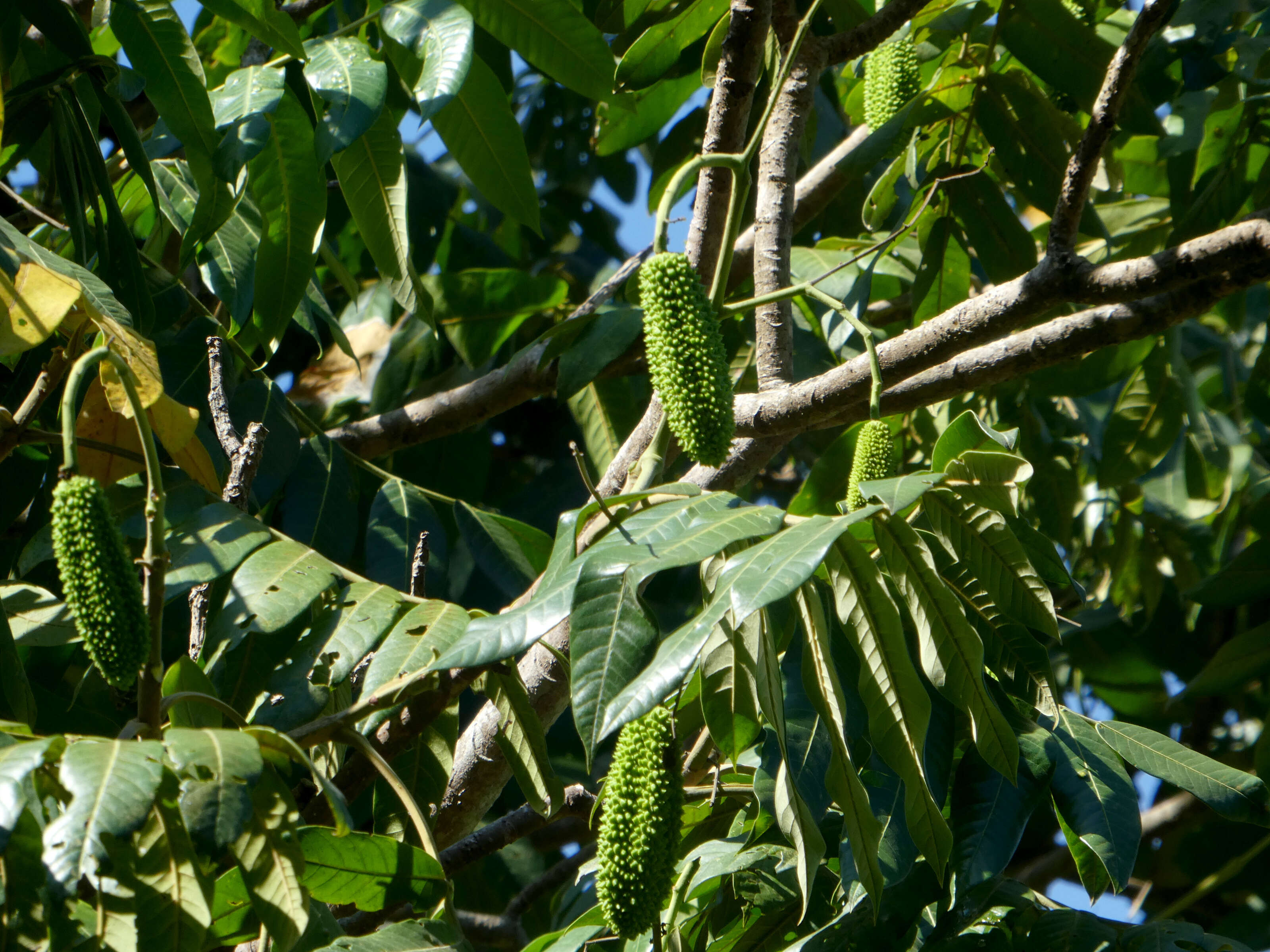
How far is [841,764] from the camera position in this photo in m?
1.02

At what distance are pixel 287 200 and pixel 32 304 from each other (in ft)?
1.15

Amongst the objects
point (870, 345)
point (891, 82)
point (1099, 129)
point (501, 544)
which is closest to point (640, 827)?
point (870, 345)

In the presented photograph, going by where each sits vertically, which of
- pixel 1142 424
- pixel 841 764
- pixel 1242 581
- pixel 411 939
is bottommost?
pixel 1242 581

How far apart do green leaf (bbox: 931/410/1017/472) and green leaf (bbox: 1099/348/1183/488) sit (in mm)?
1204

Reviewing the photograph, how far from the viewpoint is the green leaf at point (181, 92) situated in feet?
4.20

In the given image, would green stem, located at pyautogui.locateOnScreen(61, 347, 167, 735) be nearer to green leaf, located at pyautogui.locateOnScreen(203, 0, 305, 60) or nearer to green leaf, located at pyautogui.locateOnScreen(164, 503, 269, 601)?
green leaf, located at pyautogui.locateOnScreen(164, 503, 269, 601)

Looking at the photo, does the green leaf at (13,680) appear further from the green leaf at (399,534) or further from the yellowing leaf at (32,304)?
the green leaf at (399,534)

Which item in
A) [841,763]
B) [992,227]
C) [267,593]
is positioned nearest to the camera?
[841,763]

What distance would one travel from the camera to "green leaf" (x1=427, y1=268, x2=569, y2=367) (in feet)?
7.42

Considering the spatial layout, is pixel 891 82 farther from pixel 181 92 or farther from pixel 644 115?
pixel 181 92

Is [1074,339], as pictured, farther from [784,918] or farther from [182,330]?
[182,330]

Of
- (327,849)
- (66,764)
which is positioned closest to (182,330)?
(327,849)

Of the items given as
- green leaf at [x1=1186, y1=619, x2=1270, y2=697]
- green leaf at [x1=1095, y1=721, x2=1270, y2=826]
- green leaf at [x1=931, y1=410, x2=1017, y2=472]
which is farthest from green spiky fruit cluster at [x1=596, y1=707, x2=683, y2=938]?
green leaf at [x1=1186, y1=619, x2=1270, y2=697]

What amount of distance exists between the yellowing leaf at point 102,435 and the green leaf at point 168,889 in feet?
1.99
